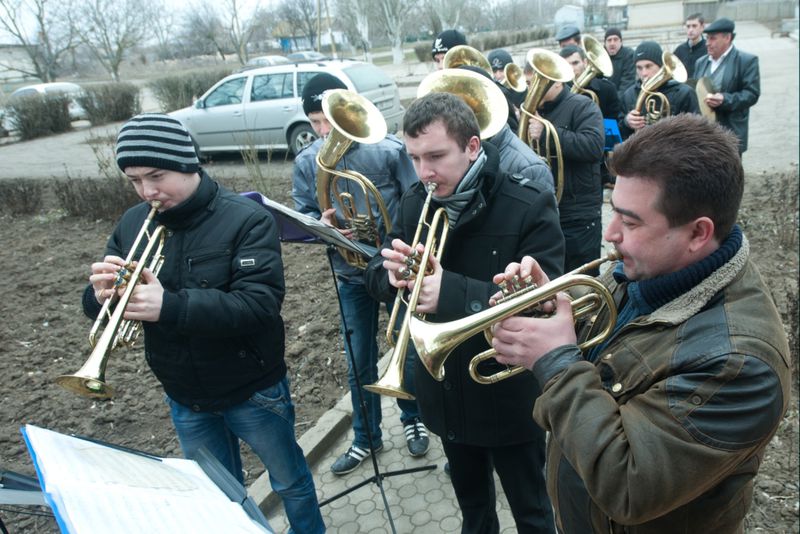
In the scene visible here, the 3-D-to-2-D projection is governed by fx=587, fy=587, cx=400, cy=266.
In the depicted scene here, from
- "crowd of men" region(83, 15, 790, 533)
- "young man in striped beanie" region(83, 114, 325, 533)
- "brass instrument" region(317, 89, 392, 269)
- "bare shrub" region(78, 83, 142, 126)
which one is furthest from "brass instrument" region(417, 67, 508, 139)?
"bare shrub" region(78, 83, 142, 126)

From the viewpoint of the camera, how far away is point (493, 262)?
2178mm

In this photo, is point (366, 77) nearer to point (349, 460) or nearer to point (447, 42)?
point (447, 42)

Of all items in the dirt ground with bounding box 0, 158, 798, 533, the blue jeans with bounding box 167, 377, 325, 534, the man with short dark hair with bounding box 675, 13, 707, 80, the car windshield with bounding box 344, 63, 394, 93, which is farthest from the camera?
the car windshield with bounding box 344, 63, 394, 93

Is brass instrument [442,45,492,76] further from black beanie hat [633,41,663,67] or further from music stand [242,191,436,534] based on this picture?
music stand [242,191,436,534]

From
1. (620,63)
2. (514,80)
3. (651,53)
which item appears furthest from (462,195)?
(620,63)

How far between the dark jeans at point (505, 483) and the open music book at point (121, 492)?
1.15m

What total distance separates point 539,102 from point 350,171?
168 centimetres

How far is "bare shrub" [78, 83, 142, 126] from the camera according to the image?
14789 mm

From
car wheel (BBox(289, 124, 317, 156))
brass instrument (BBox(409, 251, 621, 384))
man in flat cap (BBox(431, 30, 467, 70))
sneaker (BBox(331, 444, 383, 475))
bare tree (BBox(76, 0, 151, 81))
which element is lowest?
sneaker (BBox(331, 444, 383, 475))

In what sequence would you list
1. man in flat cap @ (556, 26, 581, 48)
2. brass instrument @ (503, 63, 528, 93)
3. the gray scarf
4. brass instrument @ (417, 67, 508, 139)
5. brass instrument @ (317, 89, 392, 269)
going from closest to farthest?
the gray scarf → brass instrument @ (417, 67, 508, 139) → brass instrument @ (317, 89, 392, 269) → brass instrument @ (503, 63, 528, 93) → man in flat cap @ (556, 26, 581, 48)

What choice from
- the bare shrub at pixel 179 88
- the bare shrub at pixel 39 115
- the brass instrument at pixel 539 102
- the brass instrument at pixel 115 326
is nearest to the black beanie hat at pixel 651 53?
the brass instrument at pixel 539 102

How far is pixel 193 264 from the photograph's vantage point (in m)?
2.28

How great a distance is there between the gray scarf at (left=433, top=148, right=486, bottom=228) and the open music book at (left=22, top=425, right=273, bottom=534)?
3.95 feet

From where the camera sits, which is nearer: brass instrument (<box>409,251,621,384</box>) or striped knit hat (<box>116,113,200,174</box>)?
brass instrument (<box>409,251,621,384</box>)
